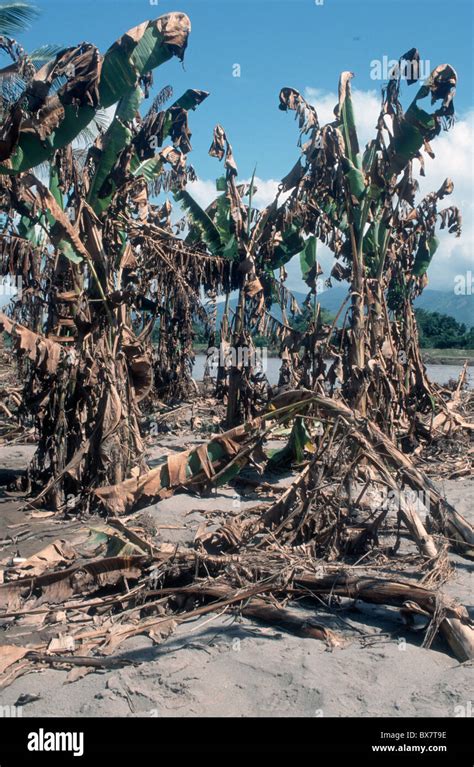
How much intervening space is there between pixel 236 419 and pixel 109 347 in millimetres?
3784

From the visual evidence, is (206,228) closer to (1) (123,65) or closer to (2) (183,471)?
(1) (123,65)

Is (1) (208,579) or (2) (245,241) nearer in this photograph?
(1) (208,579)

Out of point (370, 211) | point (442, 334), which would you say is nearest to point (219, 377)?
point (370, 211)

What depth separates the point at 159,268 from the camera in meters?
12.9

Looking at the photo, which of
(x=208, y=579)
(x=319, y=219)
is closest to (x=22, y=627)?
(x=208, y=579)

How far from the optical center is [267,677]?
4.32 m

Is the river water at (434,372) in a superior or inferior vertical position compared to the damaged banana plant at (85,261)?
inferior

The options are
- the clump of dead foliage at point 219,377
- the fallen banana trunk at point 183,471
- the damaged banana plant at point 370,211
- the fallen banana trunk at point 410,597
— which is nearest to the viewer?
the fallen banana trunk at point 410,597

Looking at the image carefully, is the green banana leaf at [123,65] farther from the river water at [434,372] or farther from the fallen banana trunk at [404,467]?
the river water at [434,372]

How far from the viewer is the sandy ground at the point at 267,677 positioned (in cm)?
400

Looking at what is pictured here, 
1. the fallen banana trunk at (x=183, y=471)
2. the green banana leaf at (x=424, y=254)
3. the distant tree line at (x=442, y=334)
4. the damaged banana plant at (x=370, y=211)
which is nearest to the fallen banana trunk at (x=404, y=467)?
the fallen banana trunk at (x=183, y=471)

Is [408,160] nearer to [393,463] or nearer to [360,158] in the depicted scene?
[360,158]

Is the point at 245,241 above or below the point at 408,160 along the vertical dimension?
below

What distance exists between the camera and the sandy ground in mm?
4000
